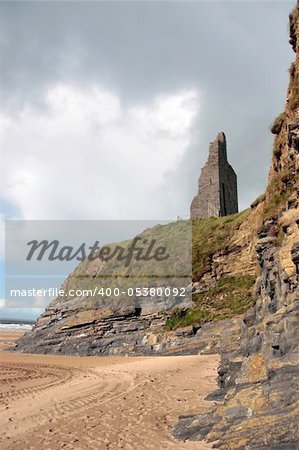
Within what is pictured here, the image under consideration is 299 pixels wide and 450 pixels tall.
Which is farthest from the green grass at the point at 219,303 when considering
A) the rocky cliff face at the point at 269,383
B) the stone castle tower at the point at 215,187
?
the stone castle tower at the point at 215,187

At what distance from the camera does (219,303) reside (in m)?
31.7

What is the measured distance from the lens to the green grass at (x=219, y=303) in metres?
30.1

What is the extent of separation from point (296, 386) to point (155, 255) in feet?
115

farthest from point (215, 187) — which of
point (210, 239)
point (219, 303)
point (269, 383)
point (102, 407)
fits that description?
point (269, 383)

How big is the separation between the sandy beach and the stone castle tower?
108ft

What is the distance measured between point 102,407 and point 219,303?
2186 cm

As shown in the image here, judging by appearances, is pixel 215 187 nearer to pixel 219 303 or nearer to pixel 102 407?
pixel 219 303

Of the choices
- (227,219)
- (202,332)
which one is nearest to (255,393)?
(202,332)

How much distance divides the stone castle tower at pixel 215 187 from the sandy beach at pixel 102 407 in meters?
33.1

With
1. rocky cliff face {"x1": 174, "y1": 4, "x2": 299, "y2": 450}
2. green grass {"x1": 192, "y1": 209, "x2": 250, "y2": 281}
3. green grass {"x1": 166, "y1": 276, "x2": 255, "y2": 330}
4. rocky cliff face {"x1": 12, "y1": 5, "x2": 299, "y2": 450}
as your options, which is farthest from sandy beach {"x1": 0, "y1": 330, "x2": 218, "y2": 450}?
green grass {"x1": 192, "y1": 209, "x2": 250, "y2": 281}

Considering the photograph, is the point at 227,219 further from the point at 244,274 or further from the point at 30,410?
the point at 30,410

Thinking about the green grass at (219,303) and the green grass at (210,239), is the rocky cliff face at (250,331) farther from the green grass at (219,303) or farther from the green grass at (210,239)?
the green grass at (219,303)

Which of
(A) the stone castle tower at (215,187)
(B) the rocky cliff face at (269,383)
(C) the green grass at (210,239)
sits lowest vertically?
(B) the rocky cliff face at (269,383)

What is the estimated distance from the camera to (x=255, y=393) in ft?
24.1
